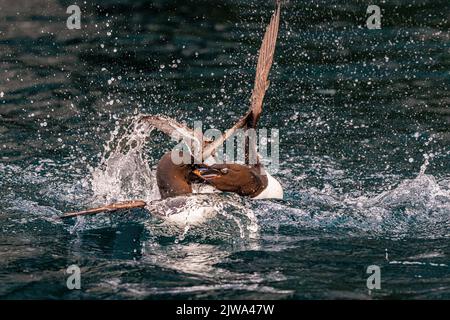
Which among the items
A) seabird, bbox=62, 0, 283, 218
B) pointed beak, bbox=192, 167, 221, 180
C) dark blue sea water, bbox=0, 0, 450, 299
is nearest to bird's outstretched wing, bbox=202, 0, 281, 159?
seabird, bbox=62, 0, 283, 218

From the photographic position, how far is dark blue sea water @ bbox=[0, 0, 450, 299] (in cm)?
711

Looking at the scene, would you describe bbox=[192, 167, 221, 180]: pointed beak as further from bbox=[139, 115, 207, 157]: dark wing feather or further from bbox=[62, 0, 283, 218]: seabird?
bbox=[139, 115, 207, 157]: dark wing feather

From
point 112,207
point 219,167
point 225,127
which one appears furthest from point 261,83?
point 225,127

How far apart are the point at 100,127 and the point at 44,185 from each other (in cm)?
165

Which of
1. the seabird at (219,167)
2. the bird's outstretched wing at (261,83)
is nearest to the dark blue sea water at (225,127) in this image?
the seabird at (219,167)

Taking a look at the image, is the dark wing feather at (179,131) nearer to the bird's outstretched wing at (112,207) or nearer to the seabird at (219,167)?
the seabird at (219,167)

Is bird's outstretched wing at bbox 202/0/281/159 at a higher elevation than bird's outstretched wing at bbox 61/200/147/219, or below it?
A: higher

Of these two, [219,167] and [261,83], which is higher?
[261,83]

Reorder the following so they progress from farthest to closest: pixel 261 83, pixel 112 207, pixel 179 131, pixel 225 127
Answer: pixel 225 127, pixel 179 131, pixel 261 83, pixel 112 207

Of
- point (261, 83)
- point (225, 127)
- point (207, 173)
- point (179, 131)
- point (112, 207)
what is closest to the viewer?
point (112, 207)

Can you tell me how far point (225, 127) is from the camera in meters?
10.3

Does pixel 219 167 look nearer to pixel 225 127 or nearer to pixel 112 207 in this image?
pixel 112 207

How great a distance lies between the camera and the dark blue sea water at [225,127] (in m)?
7.11
